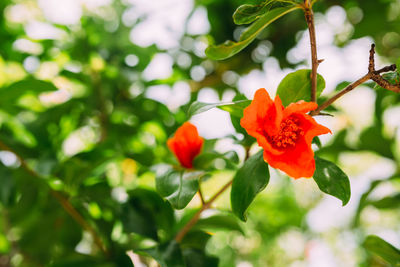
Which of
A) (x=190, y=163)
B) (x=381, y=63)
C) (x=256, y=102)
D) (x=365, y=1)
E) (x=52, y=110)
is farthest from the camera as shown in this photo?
(x=381, y=63)

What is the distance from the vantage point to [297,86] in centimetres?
49

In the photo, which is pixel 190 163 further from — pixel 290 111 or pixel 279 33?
pixel 279 33

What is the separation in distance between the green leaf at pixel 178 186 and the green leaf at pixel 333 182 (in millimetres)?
163

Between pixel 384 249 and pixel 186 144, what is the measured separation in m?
0.36

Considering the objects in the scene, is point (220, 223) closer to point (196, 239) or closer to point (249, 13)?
point (196, 239)

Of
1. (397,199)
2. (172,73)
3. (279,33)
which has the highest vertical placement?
(279,33)

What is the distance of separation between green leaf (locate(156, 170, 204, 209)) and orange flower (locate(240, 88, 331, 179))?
12cm

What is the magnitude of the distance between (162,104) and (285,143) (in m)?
0.52

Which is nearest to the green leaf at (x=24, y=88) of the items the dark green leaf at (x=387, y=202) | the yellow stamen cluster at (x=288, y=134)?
the yellow stamen cluster at (x=288, y=134)

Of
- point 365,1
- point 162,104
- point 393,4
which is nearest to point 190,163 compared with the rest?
point 162,104

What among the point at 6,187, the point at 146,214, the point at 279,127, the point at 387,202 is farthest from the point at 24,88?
the point at 387,202

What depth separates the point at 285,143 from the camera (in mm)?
456

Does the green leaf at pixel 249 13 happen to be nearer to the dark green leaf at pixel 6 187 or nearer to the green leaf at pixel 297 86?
the green leaf at pixel 297 86

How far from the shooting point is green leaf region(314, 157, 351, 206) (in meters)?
0.46
